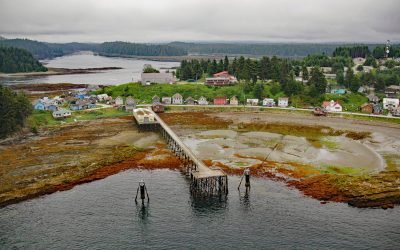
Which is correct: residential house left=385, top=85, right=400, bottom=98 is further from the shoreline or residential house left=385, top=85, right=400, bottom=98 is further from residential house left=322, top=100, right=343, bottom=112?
the shoreline

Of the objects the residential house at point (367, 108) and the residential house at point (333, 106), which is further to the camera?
the residential house at point (333, 106)

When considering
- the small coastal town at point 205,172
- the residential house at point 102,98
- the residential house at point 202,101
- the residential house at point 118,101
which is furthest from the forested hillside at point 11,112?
the residential house at point 202,101

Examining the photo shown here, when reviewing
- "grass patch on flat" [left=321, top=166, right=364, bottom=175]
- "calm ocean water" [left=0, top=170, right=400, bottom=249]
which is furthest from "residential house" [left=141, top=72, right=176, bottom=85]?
"calm ocean water" [left=0, top=170, right=400, bottom=249]

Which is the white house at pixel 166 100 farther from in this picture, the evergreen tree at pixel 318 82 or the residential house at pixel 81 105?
the evergreen tree at pixel 318 82

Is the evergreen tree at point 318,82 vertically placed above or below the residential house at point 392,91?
above

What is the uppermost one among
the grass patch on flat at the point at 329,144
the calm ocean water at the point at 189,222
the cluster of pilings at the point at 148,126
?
the cluster of pilings at the point at 148,126
